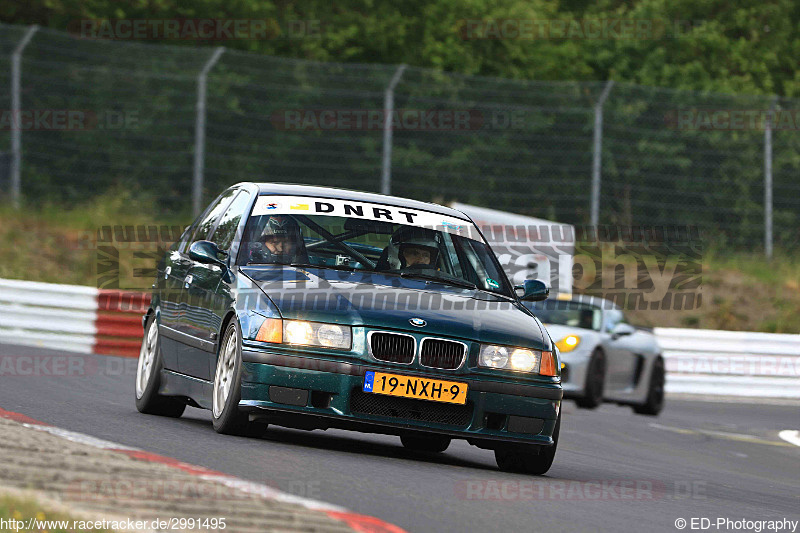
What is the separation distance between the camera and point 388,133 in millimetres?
23531

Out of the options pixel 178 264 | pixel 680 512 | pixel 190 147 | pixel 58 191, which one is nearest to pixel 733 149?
pixel 190 147

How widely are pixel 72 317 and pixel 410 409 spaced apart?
10.8 metres

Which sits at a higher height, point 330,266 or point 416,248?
point 416,248

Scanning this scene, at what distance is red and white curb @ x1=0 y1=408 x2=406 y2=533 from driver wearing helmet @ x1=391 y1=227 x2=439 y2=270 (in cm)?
241

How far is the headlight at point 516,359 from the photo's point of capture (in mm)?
8266

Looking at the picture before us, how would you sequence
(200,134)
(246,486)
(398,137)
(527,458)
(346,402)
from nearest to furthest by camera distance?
(246,486) < (346,402) < (527,458) < (200,134) < (398,137)

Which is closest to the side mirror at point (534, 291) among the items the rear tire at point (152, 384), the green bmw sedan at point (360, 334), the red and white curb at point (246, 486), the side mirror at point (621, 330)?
the green bmw sedan at point (360, 334)

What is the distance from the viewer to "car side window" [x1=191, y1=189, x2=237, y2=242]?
1022cm

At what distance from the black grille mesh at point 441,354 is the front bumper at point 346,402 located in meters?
0.07

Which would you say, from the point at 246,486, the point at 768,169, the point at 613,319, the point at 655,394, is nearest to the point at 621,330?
the point at 613,319

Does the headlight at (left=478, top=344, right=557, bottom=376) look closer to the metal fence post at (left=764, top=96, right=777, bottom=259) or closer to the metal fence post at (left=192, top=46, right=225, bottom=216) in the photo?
the metal fence post at (left=192, top=46, right=225, bottom=216)

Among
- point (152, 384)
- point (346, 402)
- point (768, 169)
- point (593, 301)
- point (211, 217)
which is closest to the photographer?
point (346, 402)

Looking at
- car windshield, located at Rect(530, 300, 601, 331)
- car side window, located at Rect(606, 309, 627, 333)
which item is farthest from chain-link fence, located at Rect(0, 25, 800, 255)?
car windshield, located at Rect(530, 300, 601, 331)

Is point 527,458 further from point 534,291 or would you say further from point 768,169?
point 768,169
